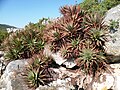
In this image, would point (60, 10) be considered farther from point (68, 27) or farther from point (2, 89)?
point (2, 89)

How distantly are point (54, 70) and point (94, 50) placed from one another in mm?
1936

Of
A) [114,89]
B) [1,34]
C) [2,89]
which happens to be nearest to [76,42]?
[114,89]

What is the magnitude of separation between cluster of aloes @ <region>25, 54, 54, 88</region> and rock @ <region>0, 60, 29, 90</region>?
295 mm

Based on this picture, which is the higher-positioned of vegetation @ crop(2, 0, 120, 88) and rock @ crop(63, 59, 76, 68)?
vegetation @ crop(2, 0, 120, 88)

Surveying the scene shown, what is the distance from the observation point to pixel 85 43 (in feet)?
35.0

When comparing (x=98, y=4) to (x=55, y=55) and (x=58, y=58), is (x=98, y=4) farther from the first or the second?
(x=58, y=58)

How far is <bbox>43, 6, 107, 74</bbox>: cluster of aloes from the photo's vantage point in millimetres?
10109

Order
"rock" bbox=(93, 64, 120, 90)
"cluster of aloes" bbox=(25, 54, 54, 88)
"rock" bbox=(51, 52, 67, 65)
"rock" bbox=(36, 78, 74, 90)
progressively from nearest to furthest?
"rock" bbox=(93, 64, 120, 90)
"rock" bbox=(36, 78, 74, 90)
"cluster of aloes" bbox=(25, 54, 54, 88)
"rock" bbox=(51, 52, 67, 65)

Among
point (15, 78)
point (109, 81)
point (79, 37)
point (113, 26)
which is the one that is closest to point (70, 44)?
point (79, 37)

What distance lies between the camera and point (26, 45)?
12.3 m

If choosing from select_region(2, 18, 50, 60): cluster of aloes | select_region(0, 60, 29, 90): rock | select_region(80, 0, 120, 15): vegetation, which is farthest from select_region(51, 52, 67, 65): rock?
select_region(80, 0, 120, 15): vegetation

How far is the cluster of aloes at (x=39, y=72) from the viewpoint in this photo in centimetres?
1007

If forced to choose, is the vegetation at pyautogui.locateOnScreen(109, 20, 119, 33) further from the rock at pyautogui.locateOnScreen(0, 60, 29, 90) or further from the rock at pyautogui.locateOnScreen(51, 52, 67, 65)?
the rock at pyautogui.locateOnScreen(0, 60, 29, 90)

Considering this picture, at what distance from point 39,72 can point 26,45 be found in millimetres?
2387
